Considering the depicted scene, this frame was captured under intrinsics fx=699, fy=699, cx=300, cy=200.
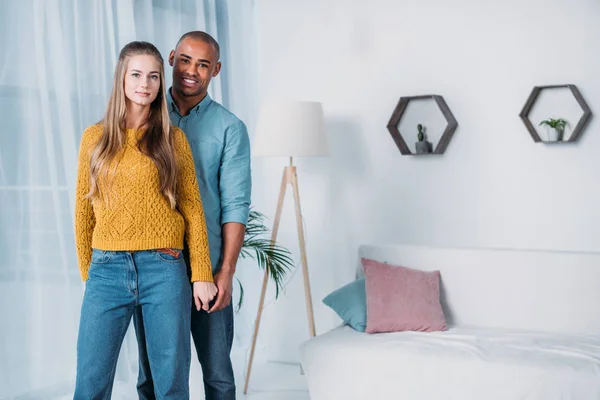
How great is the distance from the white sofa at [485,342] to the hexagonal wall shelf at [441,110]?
59cm

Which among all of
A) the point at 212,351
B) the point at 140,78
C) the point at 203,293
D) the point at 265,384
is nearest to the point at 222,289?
the point at 203,293

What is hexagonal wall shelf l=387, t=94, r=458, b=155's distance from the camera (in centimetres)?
363

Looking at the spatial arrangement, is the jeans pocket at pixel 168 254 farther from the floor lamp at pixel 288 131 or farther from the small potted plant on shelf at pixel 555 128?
the small potted plant on shelf at pixel 555 128

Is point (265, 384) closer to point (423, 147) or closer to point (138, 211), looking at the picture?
point (423, 147)

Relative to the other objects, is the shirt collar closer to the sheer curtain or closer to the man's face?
the man's face

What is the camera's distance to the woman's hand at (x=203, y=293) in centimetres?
193

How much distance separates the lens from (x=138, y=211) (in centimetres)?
184

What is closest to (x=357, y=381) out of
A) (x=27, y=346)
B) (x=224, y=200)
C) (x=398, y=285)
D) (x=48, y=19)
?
(x=398, y=285)

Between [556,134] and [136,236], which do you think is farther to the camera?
[556,134]

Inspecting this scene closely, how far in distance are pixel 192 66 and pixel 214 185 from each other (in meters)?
0.36

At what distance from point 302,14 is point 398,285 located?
1731 mm

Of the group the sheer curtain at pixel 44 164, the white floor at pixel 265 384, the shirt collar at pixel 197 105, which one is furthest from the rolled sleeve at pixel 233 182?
the sheer curtain at pixel 44 164

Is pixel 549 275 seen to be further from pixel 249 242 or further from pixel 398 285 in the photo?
pixel 249 242

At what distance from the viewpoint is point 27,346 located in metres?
2.89
